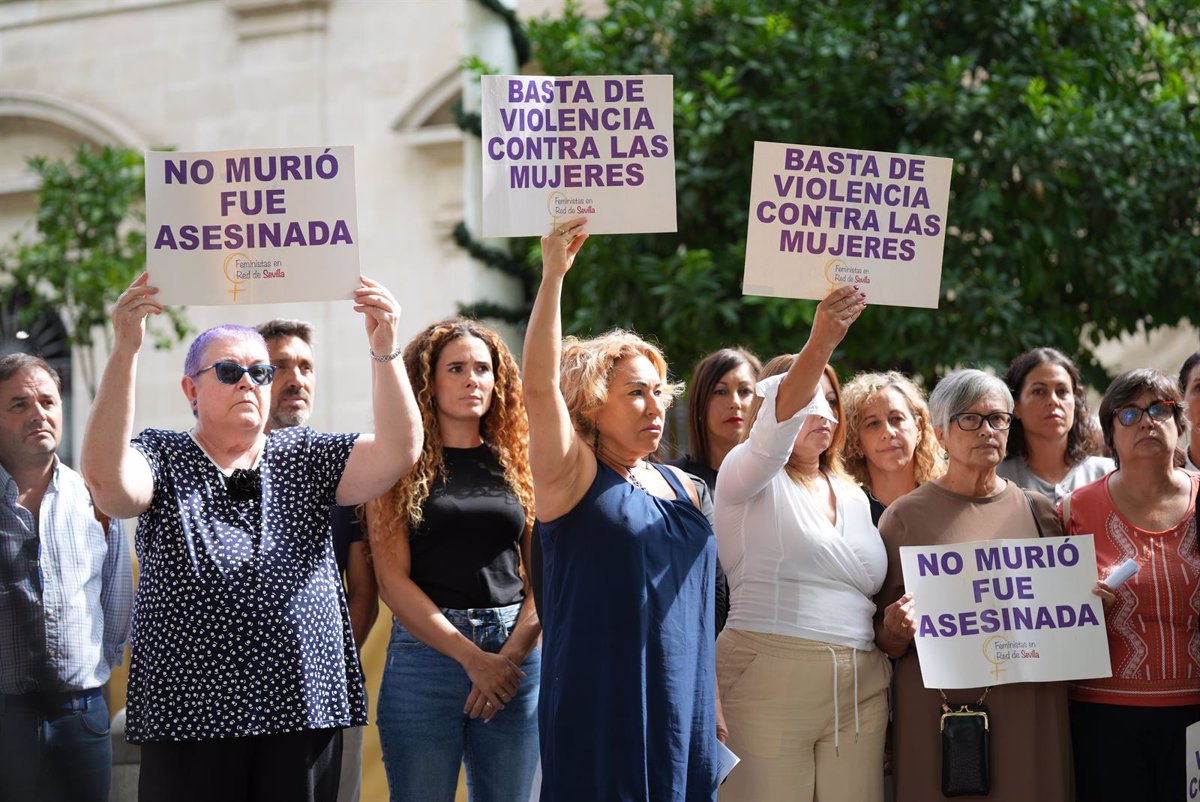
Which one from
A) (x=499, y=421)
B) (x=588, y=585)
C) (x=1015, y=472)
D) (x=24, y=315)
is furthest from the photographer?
(x=24, y=315)

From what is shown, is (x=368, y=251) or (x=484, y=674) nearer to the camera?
(x=484, y=674)

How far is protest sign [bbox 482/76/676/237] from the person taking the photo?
13.4 feet

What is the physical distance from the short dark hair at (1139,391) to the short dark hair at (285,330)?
268cm

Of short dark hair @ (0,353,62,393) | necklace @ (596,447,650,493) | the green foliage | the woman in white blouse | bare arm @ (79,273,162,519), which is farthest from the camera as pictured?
the green foliage

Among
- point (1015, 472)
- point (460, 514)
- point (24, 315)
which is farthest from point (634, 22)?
point (24, 315)

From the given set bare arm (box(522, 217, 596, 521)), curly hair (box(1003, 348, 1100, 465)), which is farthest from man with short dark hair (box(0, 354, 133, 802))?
curly hair (box(1003, 348, 1100, 465))

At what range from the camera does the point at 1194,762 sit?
13.3ft

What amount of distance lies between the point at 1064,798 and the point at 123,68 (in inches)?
403

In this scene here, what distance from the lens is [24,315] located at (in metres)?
10.8

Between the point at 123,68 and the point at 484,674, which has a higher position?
the point at 123,68

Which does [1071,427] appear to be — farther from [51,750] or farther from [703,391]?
[51,750]

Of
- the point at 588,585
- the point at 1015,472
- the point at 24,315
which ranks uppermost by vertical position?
the point at 24,315

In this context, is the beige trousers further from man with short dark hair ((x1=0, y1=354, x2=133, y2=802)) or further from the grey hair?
man with short dark hair ((x1=0, y1=354, x2=133, y2=802))

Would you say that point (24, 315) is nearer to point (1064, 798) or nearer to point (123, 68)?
point (123, 68)
